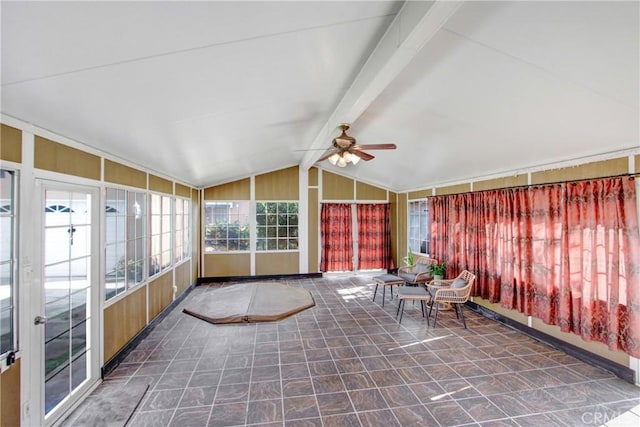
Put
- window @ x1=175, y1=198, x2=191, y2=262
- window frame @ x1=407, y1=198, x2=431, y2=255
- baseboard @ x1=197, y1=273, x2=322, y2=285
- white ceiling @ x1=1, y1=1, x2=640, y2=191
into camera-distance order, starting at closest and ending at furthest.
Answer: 1. white ceiling @ x1=1, y1=1, x2=640, y2=191
2. window @ x1=175, y1=198, x2=191, y2=262
3. window frame @ x1=407, y1=198, x2=431, y2=255
4. baseboard @ x1=197, y1=273, x2=322, y2=285

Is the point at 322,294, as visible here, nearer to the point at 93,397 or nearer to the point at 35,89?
the point at 93,397

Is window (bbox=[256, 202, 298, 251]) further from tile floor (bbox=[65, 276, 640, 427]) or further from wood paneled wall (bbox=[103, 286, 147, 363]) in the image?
wood paneled wall (bbox=[103, 286, 147, 363])

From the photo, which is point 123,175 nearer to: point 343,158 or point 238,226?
point 343,158

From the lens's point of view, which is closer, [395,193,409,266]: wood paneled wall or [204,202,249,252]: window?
[204,202,249,252]: window

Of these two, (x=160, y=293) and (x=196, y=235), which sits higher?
(x=196, y=235)

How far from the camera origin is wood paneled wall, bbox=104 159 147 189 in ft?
9.61

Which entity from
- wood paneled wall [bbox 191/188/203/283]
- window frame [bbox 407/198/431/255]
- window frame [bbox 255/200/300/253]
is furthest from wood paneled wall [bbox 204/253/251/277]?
window frame [bbox 407/198/431/255]

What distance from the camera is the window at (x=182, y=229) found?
5.34 meters

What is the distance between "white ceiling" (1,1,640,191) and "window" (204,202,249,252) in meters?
3.30

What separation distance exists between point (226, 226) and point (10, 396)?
524cm

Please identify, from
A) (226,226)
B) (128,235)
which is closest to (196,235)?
(226,226)

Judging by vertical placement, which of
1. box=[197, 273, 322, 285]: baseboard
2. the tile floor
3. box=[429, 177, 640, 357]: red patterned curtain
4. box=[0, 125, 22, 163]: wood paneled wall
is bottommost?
the tile floor

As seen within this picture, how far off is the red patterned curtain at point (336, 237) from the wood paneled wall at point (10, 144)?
5797 mm

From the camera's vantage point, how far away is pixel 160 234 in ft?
14.6
